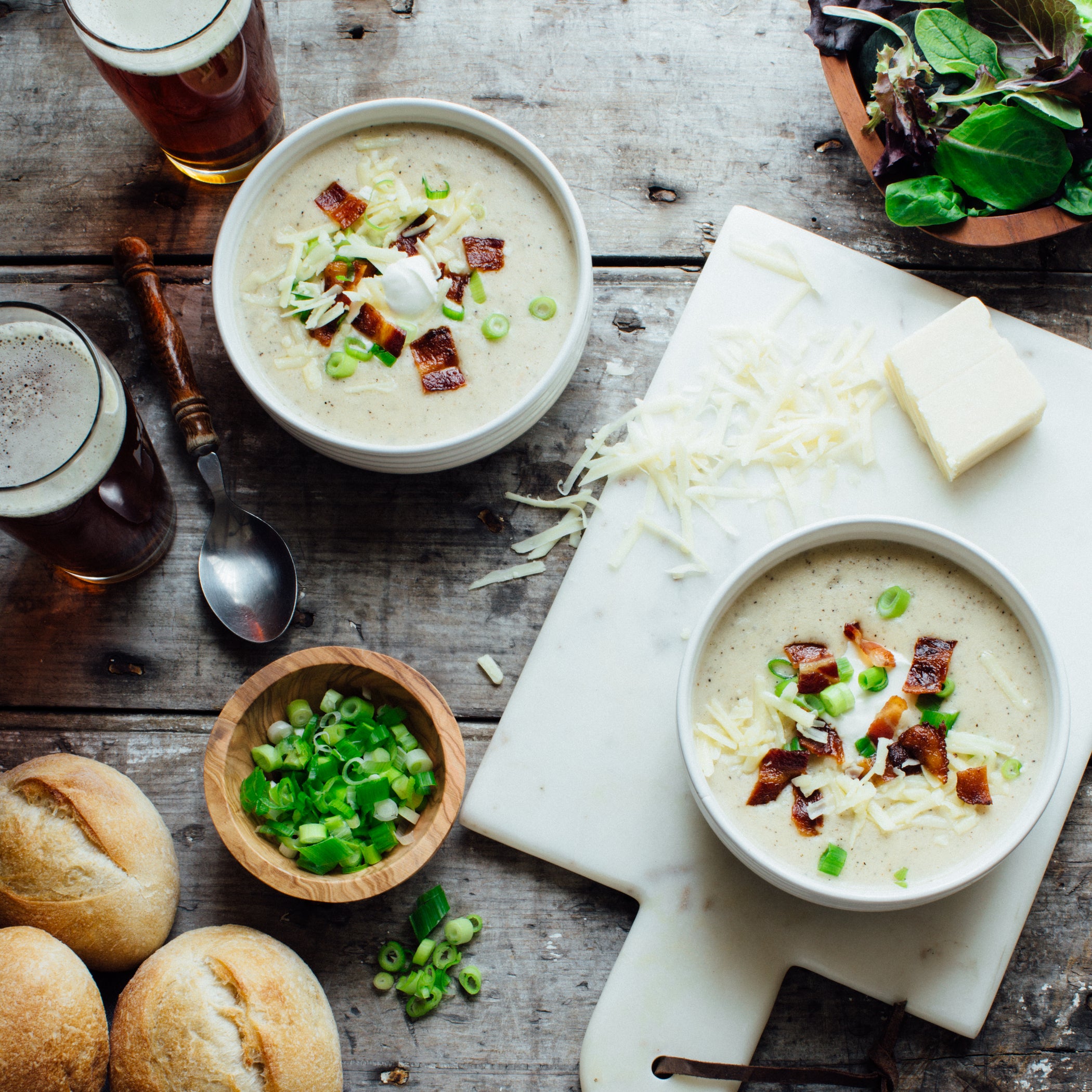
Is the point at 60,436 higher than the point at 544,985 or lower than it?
higher

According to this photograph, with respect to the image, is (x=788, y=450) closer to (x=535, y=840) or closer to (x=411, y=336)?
(x=411, y=336)

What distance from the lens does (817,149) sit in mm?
2086

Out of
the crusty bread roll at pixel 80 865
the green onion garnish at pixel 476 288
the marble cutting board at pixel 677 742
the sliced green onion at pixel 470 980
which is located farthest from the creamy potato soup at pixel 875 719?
the crusty bread roll at pixel 80 865

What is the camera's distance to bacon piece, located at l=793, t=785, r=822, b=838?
1613 mm

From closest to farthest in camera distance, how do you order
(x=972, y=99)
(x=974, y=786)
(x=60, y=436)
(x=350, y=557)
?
(x=974, y=786) < (x=60, y=436) < (x=972, y=99) < (x=350, y=557)

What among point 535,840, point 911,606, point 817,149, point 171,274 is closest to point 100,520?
point 171,274

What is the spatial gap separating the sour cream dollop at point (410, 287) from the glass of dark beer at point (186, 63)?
1.60ft

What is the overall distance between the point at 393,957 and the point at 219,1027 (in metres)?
0.37

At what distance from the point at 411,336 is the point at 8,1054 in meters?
1.48

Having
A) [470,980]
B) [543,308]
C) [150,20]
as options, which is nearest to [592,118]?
[543,308]

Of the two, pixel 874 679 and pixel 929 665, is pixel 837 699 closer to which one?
pixel 874 679

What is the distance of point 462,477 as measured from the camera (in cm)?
205

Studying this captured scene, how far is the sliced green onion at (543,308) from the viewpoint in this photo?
183cm

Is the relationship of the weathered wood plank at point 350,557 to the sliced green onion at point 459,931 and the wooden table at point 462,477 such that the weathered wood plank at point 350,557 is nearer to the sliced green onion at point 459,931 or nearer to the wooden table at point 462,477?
the wooden table at point 462,477
